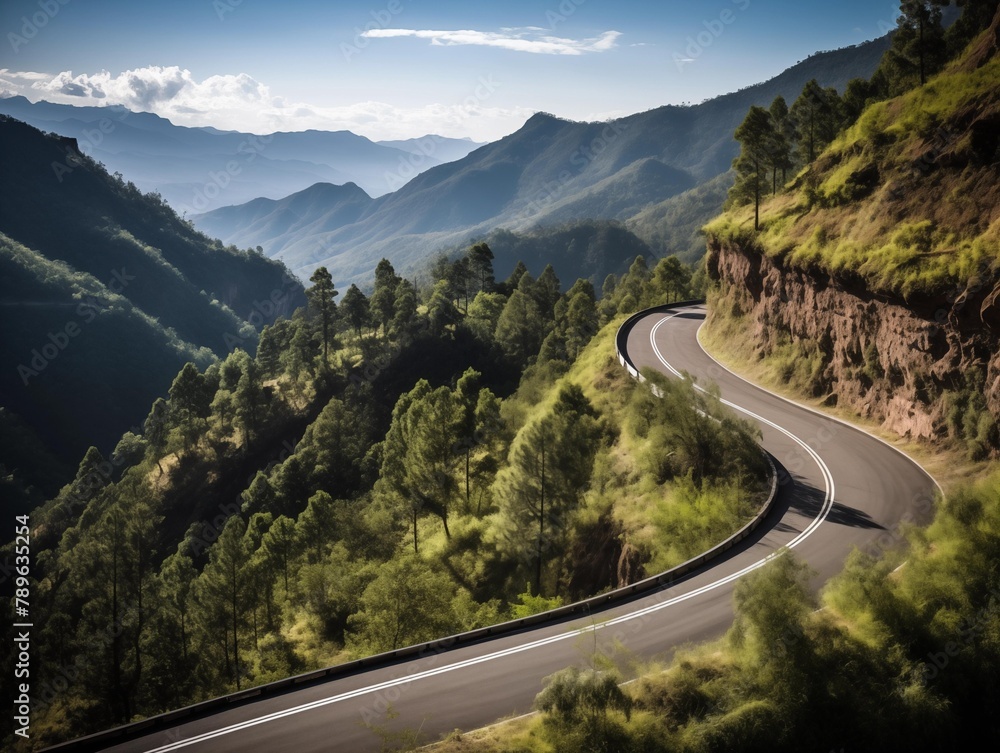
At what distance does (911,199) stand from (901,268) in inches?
250

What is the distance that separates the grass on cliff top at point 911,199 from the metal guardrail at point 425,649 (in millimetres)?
13264

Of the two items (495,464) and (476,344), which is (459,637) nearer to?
(495,464)

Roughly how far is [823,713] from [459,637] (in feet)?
36.9

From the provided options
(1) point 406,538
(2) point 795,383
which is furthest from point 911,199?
(1) point 406,538

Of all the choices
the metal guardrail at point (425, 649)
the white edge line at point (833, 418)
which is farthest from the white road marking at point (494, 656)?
the white edge line at point (833, 418)

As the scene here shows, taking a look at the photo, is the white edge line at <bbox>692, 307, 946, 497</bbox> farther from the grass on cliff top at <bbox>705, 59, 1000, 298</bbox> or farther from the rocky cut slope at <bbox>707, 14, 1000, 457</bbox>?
the grass on cliff top at <bbox>705, 59, 1000, 298</bbox>

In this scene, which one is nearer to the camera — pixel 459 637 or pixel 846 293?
pixel 459 637

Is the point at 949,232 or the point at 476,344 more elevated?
the point at 949,232

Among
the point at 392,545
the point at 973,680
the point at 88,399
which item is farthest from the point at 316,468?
the point at 88,399

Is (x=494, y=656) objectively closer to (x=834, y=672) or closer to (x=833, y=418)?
(x=834, y=672)

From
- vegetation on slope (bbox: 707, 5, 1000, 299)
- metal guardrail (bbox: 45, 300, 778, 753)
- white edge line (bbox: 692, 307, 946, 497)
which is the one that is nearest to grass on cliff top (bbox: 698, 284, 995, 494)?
white edge line (bbox: 692, 307, 946, 497)

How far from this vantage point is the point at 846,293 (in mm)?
36469

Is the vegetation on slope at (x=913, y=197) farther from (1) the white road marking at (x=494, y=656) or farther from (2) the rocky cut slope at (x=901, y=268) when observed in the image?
(1) the white road marking at (x=494, y=656)

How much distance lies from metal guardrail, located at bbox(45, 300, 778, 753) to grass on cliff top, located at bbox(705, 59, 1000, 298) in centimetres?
1326
